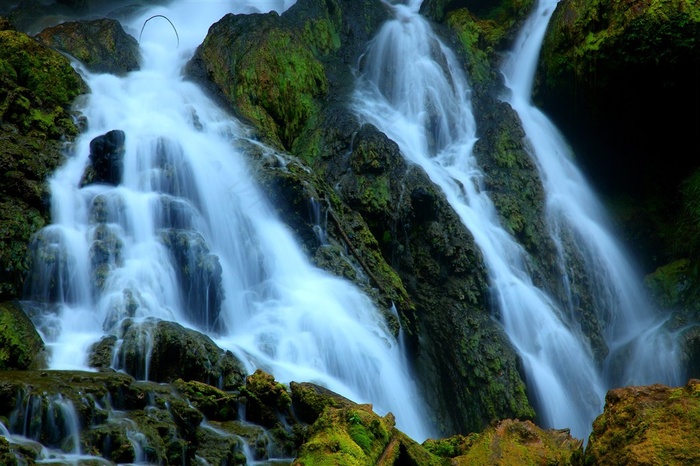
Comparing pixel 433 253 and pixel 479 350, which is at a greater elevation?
pixel 433 253

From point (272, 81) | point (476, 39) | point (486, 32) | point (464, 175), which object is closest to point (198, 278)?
point (272, 81)

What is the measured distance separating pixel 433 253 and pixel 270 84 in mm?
4710

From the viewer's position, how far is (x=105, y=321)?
6156 mm

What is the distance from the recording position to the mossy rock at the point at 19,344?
5.27 m

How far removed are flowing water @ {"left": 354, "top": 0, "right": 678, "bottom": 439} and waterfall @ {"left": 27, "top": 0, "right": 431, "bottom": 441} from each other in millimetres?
2276

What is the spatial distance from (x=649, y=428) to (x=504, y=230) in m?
7.03

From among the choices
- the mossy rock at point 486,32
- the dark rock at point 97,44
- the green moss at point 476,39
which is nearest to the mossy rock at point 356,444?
the dark rock at point 97,44

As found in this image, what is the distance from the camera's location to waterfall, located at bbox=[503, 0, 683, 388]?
31.6 ft

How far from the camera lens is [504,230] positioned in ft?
34.0

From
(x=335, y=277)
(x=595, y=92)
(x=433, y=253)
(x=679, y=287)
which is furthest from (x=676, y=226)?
(x=335, y=277)

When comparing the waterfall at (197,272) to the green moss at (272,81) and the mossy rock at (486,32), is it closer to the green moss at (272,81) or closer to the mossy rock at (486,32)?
the green moss at (272,81)

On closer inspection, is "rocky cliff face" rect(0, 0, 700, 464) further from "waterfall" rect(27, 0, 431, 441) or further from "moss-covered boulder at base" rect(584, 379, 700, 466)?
"waterfall" rect(27, 0, 431, 441)

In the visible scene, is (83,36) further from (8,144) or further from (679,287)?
(679,287)

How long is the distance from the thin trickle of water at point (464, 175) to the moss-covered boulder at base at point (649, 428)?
15.5 ft
